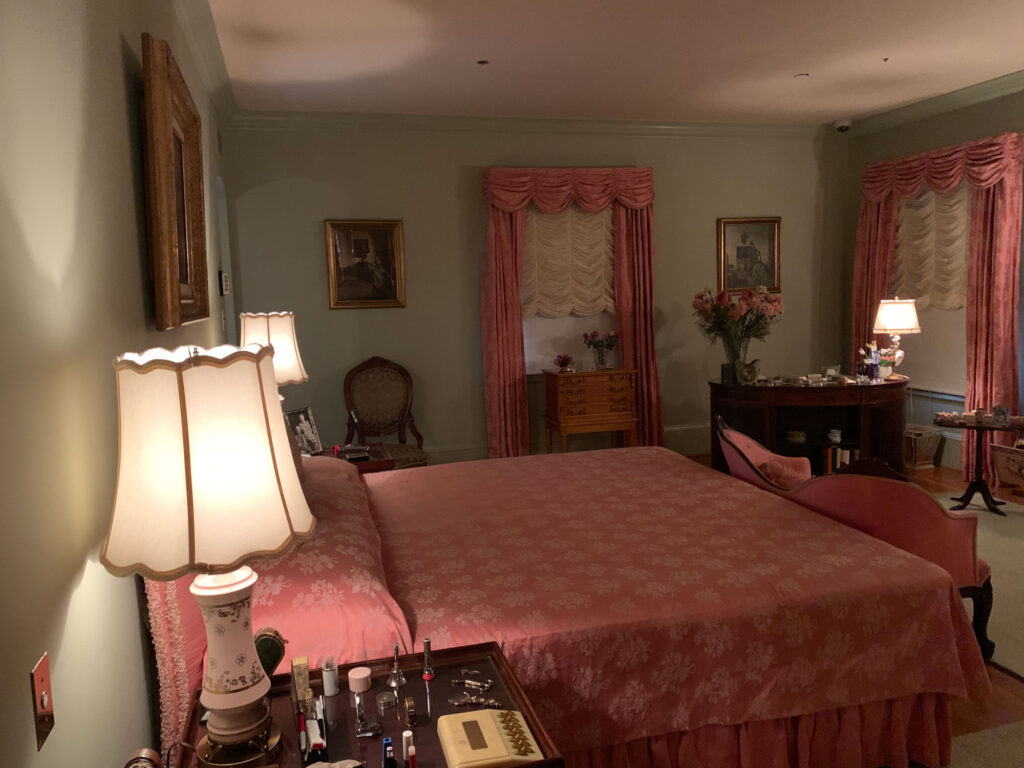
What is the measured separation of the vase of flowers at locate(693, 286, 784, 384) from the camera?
18.2ft

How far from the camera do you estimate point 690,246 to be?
6730 mm

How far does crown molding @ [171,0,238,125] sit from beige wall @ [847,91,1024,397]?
532 cm

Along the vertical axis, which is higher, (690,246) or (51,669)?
(690,246)

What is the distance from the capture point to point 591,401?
614 centimetres

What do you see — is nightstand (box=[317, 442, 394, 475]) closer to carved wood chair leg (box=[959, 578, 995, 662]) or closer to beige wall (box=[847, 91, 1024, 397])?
carved wood chair leg (box=[959, 578, 995, 662])

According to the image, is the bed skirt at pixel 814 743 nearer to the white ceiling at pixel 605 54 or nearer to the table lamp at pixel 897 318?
the white ceiling at pixel 605 54

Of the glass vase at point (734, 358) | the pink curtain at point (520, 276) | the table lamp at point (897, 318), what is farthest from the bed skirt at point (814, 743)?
the pink curtain at point (520, 276)

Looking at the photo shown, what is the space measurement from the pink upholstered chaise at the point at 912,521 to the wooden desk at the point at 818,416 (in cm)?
228

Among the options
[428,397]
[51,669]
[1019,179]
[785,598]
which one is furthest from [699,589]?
[1019,179]

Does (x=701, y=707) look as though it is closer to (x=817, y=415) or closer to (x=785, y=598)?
(x=785, y=598)

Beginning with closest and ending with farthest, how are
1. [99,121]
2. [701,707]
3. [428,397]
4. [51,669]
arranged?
[51,669], [99,121], [701,707], [428,397]

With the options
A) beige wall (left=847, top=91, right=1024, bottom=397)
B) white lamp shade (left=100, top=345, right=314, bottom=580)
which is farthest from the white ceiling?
white lamp shade (left=100, top=345, right=314, bottom=580)

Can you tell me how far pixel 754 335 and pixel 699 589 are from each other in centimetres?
374

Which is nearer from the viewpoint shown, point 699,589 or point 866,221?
point 699,589
